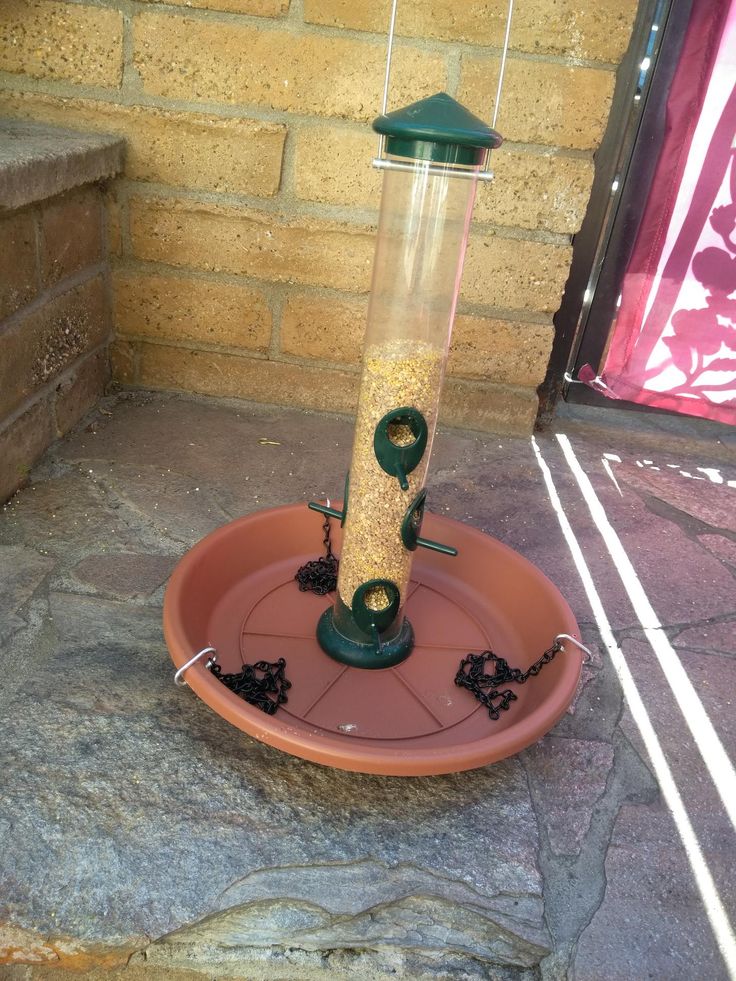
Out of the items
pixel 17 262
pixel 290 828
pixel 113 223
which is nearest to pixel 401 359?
pixel 290 828

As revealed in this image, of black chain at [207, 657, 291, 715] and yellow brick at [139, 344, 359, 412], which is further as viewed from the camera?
yellow brick at [139, 344, 359, 412]

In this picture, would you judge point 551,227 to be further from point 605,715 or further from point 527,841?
point 527,841

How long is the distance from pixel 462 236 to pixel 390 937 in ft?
3.21

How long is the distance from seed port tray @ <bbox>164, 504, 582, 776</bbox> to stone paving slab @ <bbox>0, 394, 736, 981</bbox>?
0.09 metres

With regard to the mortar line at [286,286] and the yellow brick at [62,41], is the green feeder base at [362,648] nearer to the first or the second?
the mortar line at [286,286]

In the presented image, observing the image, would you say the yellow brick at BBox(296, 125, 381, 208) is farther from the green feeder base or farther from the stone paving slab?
the green feeder base

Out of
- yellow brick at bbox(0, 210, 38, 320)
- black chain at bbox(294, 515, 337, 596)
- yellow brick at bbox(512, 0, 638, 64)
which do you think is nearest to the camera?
black chain at bbox(294, 515, 337, 596)

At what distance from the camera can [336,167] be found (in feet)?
6.63

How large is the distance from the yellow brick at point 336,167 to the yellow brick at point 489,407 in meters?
0.60

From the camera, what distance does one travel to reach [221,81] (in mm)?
1950

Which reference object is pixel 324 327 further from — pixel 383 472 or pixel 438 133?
pixel 438 133

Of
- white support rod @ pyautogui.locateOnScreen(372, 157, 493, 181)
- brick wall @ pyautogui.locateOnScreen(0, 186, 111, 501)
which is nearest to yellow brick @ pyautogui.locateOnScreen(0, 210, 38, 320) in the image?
brick wall @ pyautogui.locateOnScreen(0, 186, 111, 501)

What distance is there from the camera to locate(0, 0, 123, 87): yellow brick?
74.6 inches

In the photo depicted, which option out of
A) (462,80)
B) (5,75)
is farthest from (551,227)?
(5,75)
